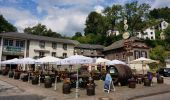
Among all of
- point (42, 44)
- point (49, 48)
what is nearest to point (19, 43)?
point (42, 44)

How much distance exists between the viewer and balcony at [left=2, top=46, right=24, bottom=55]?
41500 millimetres

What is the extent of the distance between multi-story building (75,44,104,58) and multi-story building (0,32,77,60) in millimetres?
2615

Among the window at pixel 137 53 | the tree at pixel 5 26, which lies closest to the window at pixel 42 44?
the window at pixel 137 53

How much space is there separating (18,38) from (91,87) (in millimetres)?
31768

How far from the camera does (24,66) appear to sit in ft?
143

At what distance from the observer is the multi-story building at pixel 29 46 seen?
137 ft

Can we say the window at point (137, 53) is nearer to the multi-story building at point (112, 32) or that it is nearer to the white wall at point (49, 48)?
the white wall at point (49, 48)

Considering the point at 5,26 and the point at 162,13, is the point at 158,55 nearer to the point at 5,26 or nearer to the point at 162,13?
the point at 5,26

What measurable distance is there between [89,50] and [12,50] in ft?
65.2

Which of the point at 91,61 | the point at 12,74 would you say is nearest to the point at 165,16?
the point at 12,74

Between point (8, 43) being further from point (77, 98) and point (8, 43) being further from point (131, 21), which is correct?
point (131, 21)

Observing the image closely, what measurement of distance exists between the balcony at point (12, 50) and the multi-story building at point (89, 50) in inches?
547

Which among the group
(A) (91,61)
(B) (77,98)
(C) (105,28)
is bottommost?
(B) (77,98)

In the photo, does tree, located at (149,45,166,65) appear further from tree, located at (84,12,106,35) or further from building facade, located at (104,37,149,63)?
tree, located at (84,12,106,35)
